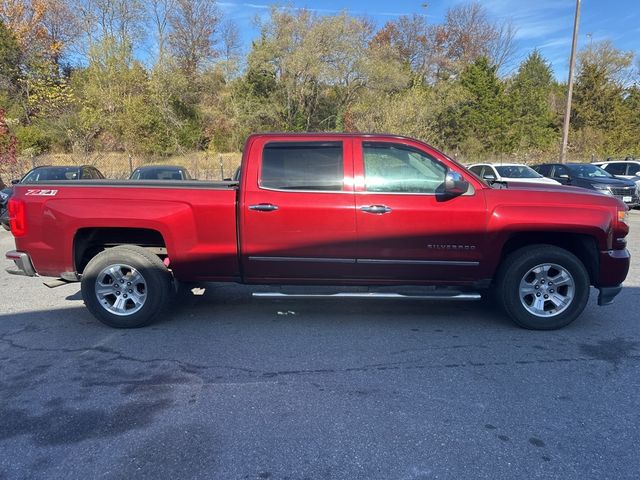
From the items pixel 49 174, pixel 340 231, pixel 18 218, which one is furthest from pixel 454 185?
pixel 49 174

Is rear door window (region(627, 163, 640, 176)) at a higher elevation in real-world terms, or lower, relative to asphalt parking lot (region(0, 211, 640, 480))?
higher

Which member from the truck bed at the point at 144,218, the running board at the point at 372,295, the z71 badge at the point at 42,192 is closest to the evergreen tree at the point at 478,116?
the running board at the point at 372,295

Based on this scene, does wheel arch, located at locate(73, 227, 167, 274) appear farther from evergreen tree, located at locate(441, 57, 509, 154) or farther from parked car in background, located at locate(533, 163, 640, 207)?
evergreen tree, located at locate(441, 57, 509, 154)

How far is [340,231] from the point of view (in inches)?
188

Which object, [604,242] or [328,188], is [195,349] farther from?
[604,242]

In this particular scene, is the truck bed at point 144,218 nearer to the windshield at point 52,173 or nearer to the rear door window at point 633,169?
the windshield at point 52,173

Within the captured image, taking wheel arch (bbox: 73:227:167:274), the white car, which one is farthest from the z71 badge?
the white car

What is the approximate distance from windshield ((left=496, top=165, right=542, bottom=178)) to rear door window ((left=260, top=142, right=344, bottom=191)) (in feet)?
41.0

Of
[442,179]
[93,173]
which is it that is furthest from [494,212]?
[93,173]

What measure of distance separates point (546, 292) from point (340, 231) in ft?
7.26

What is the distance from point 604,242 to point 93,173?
1309cm

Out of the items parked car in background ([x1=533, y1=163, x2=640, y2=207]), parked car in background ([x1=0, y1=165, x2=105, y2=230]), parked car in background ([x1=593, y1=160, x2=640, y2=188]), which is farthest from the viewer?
parked car in background ([x1=593, y1=160, x2=640, y2=188])

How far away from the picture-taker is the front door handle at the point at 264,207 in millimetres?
4777

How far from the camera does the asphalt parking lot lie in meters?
2.78
